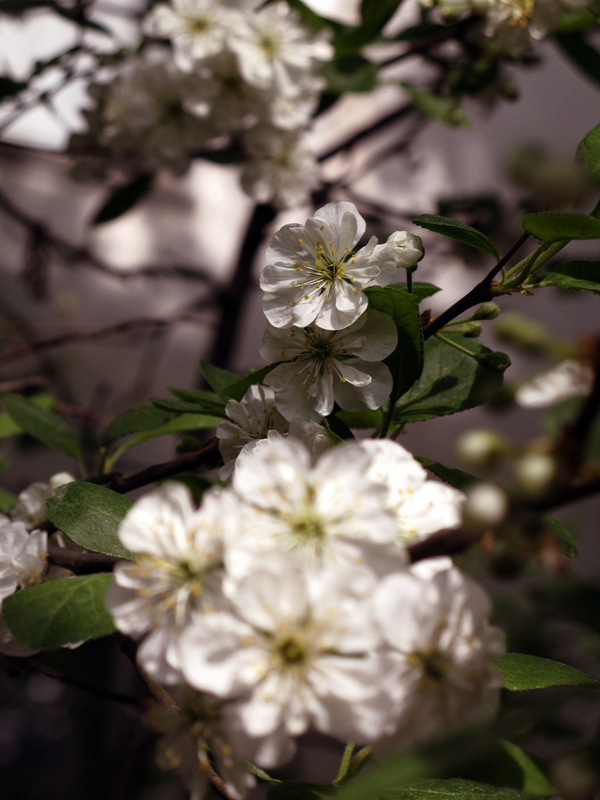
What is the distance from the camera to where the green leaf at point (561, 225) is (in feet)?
1.27

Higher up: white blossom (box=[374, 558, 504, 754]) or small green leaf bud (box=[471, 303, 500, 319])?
small green leaf bud (box=[471, 303, 500, 319])

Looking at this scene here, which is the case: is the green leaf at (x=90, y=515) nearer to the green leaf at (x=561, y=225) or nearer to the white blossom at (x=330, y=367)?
the white blossom at (x=330, y=367)

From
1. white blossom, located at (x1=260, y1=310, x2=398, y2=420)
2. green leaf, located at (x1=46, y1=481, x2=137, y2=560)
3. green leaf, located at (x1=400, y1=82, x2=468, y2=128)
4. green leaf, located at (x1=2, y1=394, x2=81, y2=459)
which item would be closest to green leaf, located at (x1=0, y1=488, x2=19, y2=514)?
green leaf, located at (x1=2, y1=394, x2=81, y2=459)

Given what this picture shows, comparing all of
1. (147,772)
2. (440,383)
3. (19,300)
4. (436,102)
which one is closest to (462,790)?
(440,383)

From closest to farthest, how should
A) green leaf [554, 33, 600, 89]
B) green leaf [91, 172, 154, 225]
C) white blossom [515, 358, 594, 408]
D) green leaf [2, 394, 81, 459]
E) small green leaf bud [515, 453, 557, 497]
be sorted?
small green leaf bud [515, 453, 557, 497] < white blossom [515, 358, 594, 408] < green leaf [2, 394, 81, 459] < green leaf [554, 33, 600, 89] < green leaf [91, 172, 154, 225]

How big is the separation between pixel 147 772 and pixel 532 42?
5.53 ft

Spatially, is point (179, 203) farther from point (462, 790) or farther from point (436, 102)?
point (462, 790)

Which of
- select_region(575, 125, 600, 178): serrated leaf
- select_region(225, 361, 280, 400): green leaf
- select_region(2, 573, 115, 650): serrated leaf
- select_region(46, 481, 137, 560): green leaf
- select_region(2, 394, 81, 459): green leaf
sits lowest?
select_region(2, 394, 81, 459): green leaf

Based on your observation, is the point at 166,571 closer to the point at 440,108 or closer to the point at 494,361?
the point at 494,361

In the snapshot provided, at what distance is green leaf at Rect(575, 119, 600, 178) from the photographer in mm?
459

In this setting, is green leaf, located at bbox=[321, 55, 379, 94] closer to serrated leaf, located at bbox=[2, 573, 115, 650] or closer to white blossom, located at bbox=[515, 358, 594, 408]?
white blossom, located at bbox=[515, 358, 594, 408]

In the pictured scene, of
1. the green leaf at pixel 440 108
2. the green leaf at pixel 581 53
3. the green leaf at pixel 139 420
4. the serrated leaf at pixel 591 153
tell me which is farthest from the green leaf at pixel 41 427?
the green leaf at pixel 581 53

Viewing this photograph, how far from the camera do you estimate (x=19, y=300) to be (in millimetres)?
2078

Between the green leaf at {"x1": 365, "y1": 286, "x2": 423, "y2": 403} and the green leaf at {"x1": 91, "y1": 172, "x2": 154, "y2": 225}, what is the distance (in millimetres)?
921
